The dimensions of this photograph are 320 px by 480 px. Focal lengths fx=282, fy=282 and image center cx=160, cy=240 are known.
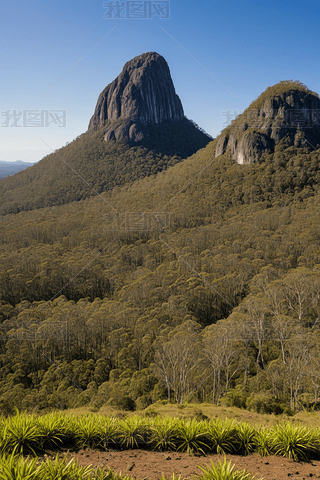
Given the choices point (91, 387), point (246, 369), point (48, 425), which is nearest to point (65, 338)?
point (91, 387)

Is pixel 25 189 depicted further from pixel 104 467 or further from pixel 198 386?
pixel 104 467

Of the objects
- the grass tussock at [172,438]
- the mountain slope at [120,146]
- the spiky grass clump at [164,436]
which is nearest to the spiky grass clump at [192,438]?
the grass tussock at [172,438]

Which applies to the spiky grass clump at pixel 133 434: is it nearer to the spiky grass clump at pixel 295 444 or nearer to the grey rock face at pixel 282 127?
the spiky grass clump at pixel 295 444

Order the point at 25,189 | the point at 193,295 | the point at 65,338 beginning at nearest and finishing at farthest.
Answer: the point at 65,338
the point at 193,295
the point at 25,189

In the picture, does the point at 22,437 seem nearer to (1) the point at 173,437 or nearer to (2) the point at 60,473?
(2) the point at 60,473

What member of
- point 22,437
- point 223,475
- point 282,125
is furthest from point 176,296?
point 282,125
